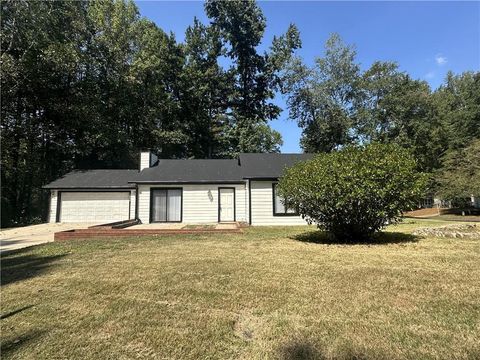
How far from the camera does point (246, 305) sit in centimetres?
435

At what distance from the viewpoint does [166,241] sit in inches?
399

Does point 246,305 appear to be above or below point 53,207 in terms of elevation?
below

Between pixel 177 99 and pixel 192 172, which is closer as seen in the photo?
pixel 192 172

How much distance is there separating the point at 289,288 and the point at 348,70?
97.2 ft

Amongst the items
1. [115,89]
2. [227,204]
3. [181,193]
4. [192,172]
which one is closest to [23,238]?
[181,193]

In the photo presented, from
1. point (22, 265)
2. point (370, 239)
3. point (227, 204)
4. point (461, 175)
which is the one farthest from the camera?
point (461, 175)

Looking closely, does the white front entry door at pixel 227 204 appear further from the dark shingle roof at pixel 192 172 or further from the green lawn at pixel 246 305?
the green lawn at pixel 246 305

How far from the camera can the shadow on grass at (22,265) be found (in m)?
6.34

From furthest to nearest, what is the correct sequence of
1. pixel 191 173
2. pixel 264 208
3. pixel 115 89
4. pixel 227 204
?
pixel 115 89
pixel 191 173
pixel 227 204
pixel 264 208

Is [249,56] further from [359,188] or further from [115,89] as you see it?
[359,188]

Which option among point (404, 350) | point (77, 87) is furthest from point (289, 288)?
point (77, 87)

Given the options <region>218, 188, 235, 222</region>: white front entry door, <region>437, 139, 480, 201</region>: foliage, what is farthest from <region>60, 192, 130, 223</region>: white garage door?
<region>437, 139, 480, 201</region>: foliage

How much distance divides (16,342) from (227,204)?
1442 cm

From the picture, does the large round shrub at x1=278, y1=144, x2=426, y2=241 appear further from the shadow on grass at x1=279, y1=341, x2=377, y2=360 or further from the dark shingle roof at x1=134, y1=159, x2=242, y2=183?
the dark shingle roof at x1=134, y1=159, x2=242, y2=183
